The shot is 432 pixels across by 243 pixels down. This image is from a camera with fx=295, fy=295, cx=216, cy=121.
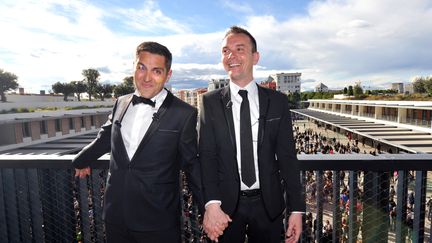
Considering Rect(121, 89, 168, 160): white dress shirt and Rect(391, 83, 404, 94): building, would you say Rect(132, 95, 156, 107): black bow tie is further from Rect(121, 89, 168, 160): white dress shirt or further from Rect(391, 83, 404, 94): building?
Rect(391, 83, 404, 94): building

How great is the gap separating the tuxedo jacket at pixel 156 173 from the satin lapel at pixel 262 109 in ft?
1.68

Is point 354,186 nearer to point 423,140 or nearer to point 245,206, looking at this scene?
point 245,206

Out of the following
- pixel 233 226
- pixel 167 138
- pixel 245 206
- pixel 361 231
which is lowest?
pixel 361 231

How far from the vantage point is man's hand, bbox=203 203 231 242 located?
212cm

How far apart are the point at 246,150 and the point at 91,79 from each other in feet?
198

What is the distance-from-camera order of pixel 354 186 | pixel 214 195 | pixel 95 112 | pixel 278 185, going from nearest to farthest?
pixel 214 195 → pixel 278 185 → pixel 354 186 → pixel 95 112

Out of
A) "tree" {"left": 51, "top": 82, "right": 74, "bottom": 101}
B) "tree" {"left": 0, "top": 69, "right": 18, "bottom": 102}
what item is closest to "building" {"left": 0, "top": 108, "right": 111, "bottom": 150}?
"tree" {"left": 0, "top": 69, "right": 18, "bottom": 102}

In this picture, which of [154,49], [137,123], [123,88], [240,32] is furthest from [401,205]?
[123,88]

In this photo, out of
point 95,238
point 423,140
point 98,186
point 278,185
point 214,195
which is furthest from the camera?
point 423,140

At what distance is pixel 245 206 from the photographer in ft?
7.52

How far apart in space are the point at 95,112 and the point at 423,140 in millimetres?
36700

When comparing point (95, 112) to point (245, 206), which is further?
point (95, 112)

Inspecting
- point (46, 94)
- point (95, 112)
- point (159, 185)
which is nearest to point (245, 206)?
point (159, 185)

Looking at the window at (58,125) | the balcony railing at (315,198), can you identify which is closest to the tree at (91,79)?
the window at (58,125)
